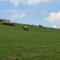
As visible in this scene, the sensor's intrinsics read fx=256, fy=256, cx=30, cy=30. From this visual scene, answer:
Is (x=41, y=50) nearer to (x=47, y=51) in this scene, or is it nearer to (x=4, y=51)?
(x=47, y=51)

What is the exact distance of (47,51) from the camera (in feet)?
76.5

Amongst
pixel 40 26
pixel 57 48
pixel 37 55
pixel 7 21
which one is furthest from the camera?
pixel 7 21

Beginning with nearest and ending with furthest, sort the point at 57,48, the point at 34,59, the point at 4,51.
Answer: the point at 34,59 < the point at 4,51 < the point at 57,48

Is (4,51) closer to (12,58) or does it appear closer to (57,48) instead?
(12,58)

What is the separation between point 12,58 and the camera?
1989 centimetres

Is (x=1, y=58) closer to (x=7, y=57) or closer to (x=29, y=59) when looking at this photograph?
(x=7, y=57)

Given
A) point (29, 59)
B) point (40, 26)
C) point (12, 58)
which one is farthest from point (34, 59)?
point (40, 26)

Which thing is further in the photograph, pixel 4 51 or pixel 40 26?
pixel 40 26

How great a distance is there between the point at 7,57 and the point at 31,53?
8.77 ft

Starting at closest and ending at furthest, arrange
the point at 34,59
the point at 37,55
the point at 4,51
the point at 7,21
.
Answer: the point at 34,59 → the point at 37,55 → the point at 4,51 → the point at 7,21

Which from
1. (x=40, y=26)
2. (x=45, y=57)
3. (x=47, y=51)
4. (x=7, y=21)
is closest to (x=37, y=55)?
(x=45, y=57)

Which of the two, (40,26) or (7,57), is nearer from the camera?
(7,57)

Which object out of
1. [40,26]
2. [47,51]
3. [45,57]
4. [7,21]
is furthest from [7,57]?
[7,21]

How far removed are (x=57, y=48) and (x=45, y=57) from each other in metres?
4.35
